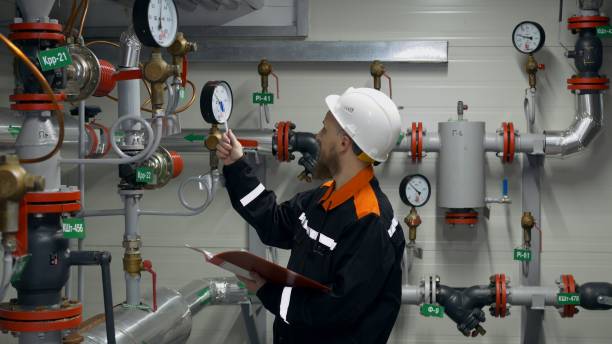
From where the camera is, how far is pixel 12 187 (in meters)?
1.81

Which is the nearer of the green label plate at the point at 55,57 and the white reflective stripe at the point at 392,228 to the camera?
the green label plate at the point at 55,57

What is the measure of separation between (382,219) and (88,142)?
5.22 ft

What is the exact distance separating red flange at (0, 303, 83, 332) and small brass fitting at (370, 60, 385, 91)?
2.68 meters

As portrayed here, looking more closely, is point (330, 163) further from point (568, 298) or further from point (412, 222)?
point (568, 298)

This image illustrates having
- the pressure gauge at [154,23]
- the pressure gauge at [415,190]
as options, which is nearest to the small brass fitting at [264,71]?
the pressure gauge at [415,190]

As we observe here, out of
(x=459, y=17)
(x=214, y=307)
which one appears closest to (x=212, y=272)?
(x=214, y=307)

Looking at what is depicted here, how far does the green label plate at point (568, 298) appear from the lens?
4438 mm

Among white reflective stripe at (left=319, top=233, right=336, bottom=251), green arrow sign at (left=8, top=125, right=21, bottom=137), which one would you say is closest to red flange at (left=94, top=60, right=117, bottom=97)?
green arrow sign at (left=8, top=125, right=21, bottom=137)

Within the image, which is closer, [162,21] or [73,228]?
[73,228]

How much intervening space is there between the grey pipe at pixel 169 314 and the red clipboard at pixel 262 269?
78 cm

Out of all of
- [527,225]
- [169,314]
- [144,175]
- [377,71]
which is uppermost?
[377,71]

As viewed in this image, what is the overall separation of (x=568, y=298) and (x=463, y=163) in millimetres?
930

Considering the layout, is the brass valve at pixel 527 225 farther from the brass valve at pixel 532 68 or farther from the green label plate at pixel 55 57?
the green label plate at pixel 55 57

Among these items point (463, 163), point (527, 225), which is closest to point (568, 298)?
point (527, 225)
